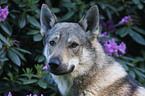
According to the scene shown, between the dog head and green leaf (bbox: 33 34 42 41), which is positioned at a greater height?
the dog head

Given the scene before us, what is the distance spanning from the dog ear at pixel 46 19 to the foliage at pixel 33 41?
0.61m

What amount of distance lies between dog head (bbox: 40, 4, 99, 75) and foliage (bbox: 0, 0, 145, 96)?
702mm

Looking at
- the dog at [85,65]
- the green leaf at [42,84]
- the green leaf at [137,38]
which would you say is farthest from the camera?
the green leaf at [137,38]

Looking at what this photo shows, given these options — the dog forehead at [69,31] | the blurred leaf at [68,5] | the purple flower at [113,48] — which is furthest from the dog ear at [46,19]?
the purple flower at [113,48]

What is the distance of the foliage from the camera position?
12.3ft

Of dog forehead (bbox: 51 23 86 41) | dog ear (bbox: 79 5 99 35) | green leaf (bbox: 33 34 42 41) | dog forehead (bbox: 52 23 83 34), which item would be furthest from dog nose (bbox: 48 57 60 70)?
green leaf (bbox: 33 34 42 41)

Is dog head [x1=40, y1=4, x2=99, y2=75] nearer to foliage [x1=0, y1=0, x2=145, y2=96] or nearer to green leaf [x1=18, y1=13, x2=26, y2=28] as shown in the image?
foliage [x1=0, y1=0, x2=145, y2=96]

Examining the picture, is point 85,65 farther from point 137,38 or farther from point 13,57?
point 137,38

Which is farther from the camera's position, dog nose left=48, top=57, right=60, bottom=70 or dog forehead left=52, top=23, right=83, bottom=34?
dog forehead left=52, top=23, right=83, bottom=34

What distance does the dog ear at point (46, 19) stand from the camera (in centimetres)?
342

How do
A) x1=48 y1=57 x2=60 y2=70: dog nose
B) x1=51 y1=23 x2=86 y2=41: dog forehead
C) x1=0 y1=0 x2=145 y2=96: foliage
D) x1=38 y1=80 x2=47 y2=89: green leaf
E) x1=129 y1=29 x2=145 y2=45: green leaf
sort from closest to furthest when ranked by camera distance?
x1=48 y1=57 x2=60 y2=70: dog nose, x1=51 y1=23 x2=86 y2=41: dog forehead, x1=38 y1=80 x2=47 y2=89: green leaf, x1=0 y1=0 x2=145 y2=96: foliage, x1=129 y1=29 x2=145 y2=45: green leaf

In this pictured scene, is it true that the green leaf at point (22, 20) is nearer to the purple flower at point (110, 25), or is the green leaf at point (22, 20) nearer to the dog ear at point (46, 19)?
the dog ear at point (46, 19)

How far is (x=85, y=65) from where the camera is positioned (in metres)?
3.08

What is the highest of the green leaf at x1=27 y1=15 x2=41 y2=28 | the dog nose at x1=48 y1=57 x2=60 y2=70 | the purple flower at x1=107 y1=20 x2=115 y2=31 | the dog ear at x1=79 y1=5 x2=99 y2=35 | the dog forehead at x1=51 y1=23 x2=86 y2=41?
the dog ear at x1=79 y1=5 x2=99 y2=35
